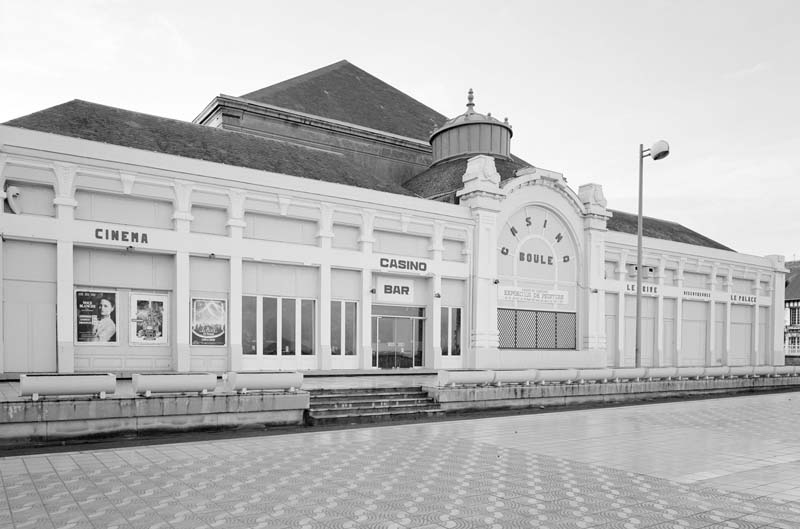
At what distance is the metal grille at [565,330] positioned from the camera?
27.3 metres

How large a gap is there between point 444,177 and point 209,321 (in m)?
14.3

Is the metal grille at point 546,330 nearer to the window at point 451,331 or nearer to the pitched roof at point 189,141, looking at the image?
the window at point 451,331

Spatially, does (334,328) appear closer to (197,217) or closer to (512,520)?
(197,217)

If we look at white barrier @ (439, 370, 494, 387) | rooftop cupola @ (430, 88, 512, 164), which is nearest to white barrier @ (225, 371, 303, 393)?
white barrier @ (439, 370, 494, 387)

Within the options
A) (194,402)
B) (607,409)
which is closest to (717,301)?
(607,409)

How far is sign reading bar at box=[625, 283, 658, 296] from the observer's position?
30.1 metres

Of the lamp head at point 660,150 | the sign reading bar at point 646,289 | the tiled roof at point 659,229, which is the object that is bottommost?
the sign reading bar at point 646,289

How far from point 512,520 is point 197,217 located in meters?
15.1

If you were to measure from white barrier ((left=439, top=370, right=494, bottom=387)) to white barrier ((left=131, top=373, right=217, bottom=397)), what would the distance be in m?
6.35

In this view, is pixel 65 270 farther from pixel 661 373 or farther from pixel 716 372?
pixel 716 372

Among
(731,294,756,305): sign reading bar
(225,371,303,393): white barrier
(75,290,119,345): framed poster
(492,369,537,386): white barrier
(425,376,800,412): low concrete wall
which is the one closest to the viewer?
(225,371,303,393): white barrier

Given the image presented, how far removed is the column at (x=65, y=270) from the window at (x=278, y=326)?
5053 mm

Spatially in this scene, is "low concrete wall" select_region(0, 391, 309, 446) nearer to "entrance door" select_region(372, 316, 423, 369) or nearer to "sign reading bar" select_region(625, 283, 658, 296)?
"entrance door" select_region(372, 316, 423, 369)

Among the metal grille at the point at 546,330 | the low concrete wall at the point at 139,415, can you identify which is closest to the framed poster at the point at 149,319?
the low concrete wall at the point at 139,415
